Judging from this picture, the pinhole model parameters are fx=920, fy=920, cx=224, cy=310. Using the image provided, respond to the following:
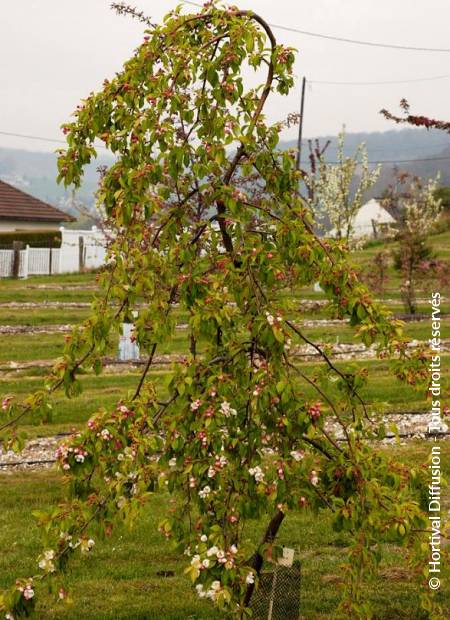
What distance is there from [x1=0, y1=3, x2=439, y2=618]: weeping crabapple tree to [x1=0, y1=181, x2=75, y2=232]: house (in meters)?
38.5

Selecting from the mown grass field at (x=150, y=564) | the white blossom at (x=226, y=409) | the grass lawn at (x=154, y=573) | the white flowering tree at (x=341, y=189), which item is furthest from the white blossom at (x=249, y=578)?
the white flowering tree at (x=341, y=189)

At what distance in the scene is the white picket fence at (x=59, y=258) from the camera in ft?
117

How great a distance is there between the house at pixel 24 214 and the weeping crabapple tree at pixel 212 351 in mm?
38519

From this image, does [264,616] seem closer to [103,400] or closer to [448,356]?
[103,400]

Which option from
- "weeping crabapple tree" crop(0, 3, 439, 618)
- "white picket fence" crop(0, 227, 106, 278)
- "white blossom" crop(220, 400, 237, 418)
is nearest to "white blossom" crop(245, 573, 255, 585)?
"weeping crabapple tree" crop(0, 3, 439, 618)

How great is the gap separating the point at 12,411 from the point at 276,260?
1.77 metres

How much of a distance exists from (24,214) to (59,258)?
22.4 feet

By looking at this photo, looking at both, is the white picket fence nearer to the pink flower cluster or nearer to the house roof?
the house roof

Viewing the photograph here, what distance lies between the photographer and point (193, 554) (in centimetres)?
523

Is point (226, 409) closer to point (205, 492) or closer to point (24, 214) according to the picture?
point (205, 492)

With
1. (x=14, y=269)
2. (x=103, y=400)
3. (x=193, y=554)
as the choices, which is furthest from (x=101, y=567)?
(x=14, y=269)

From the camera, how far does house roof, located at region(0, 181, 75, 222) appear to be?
143 feet

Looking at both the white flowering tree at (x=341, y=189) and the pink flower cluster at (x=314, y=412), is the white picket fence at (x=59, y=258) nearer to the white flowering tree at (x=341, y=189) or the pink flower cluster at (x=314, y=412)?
the white flowering tree at (x=341, y=189)

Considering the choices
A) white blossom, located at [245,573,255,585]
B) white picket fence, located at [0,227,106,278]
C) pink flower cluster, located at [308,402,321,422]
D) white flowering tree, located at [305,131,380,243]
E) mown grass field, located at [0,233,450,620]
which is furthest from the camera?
white picket fence, located at [0,227,106,278]
